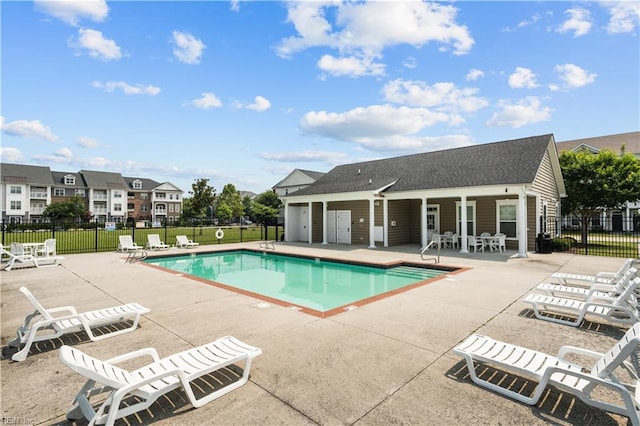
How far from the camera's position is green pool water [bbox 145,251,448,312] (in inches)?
352

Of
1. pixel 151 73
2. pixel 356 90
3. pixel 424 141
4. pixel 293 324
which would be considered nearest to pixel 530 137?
pixel 356 90

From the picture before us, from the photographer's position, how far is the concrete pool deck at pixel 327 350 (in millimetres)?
2764

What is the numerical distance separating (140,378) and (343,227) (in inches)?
727

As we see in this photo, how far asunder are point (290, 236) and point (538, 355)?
65.0ft

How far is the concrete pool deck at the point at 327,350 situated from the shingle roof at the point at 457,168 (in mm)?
7924

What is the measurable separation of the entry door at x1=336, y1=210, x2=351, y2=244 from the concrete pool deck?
40.5 ft

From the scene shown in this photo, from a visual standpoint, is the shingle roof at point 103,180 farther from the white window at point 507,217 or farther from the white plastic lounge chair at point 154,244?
the white window at point 507,217

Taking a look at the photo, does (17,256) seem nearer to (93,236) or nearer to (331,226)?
(331,226)

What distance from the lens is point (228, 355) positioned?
3344 millimetres

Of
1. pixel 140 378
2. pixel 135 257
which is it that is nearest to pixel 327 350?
pixel 140 378

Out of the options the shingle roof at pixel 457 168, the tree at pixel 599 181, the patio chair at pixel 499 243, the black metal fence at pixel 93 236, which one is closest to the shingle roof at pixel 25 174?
the black metal fence at pixel 93 236

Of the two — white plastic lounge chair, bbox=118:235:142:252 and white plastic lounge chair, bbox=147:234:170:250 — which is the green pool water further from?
white plastic lounge chair, bbox=147:234:170:250

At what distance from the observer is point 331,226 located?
853 inches

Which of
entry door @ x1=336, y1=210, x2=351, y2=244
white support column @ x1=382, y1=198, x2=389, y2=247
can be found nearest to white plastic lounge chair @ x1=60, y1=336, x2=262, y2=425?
white support column @ x1=382, y1=198, x2=389, y2=247
